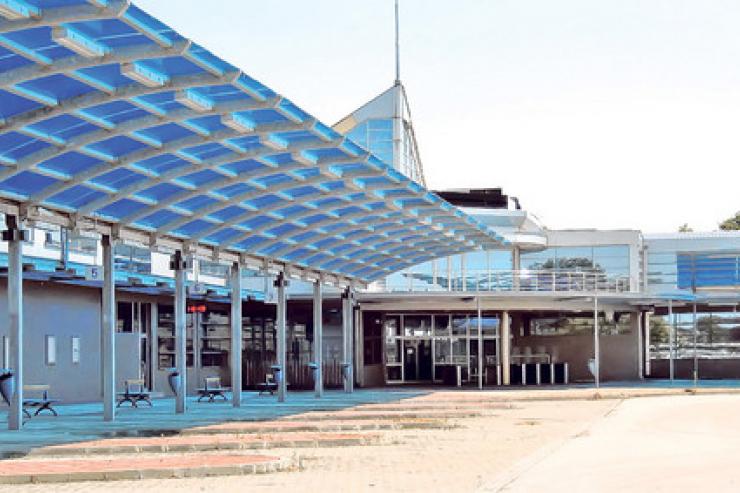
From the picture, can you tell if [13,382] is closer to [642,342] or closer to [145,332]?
[145,332]

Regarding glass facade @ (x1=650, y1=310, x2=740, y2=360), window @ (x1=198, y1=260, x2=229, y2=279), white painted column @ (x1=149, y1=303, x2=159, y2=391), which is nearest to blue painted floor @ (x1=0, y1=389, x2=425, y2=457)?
white painted column @ (x1=149, y1=303, x2=159, y2=391)

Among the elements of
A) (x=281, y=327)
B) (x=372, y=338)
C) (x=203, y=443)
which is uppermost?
(x=281, y=327)

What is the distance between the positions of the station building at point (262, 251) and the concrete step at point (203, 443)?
3.40 meters

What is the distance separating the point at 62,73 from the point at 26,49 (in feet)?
2.57

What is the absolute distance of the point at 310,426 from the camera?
2175 centimetres

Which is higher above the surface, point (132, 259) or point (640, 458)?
point (132, 259)

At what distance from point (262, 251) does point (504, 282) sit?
1534cm

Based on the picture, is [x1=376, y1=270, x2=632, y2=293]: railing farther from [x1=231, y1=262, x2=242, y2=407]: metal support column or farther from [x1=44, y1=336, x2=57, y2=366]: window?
[x1=44, y1=336, x2=57, y2=366]: window

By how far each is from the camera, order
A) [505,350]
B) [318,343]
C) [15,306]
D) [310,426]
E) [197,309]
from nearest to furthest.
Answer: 1. [15,306]
2. [310,426]
3. [318,343]
4. [197,309]
5. [505,350]

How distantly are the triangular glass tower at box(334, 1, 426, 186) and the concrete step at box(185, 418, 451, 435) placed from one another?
112 feet

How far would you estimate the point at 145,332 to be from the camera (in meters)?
37.0

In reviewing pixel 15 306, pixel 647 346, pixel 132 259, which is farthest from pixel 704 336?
pixel 15 306

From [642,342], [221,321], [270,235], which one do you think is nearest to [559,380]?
[642,342]

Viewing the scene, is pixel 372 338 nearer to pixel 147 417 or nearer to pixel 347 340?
pixel 347 340
